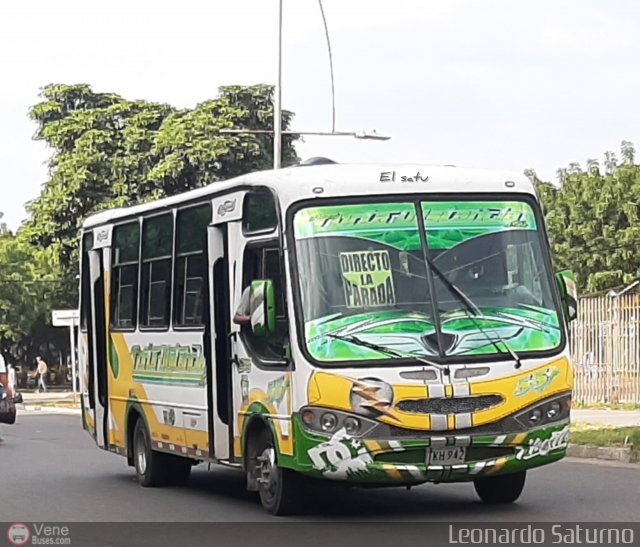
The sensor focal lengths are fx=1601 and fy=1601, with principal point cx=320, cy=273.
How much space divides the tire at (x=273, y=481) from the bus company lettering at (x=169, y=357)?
152 cm

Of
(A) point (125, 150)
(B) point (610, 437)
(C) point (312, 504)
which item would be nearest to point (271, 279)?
Result: (C) point (312, 504)

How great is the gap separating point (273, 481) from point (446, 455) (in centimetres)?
167

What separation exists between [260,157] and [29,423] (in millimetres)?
19115

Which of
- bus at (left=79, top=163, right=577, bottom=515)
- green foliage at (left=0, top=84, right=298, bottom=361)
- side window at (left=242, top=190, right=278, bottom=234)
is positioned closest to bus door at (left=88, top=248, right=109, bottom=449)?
bus at (left=79, top=163, right=577, bottom=515)

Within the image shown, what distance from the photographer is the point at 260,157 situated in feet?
174

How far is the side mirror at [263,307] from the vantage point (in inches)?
496

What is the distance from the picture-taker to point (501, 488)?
44.4 ft

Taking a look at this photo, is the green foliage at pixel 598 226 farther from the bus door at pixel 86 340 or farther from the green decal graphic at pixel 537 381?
the green decal graphic at pixel 537 381

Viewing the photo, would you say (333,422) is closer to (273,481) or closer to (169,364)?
(273,481)

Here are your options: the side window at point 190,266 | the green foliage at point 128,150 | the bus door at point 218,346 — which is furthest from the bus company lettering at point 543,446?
the green foliage at point 128,150

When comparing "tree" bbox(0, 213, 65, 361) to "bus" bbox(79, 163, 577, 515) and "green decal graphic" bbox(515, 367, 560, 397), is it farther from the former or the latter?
"green decal graphic" bbox(515, 367, 560, 397)

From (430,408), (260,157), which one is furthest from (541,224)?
(260,157)

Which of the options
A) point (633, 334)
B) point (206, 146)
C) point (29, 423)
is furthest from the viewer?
point (206, 146)

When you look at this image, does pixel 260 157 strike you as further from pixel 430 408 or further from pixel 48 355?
pixel 430 408
